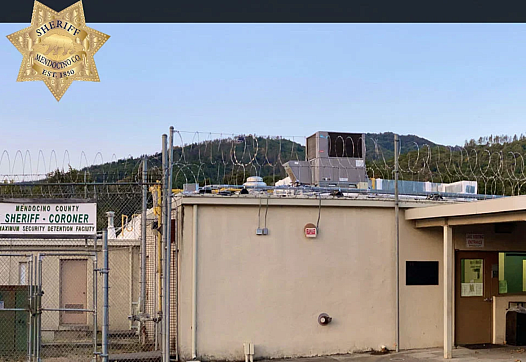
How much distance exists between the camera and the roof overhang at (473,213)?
9.43 m

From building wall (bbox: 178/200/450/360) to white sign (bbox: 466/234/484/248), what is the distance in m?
0.62

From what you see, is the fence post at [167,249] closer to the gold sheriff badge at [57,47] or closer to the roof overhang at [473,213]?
the gold sheriff badge at [57,47]

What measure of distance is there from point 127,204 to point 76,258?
160 inches

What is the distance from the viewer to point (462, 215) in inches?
424

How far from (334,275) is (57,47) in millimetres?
7210

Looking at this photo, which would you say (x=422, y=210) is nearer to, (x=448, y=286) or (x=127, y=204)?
(x=448, y=286)

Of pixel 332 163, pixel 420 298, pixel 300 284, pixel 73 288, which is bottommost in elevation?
pixel 73 288

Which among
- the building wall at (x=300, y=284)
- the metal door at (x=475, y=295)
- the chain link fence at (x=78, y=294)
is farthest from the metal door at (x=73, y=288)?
the metal door at (x=475, y=295)

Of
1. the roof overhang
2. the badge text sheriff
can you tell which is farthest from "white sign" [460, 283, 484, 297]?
the badge text sheriff

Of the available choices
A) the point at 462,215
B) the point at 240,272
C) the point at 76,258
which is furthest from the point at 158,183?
the point at 76,258

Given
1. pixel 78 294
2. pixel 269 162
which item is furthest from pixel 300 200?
pixel 78 294

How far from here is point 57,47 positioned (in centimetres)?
1241

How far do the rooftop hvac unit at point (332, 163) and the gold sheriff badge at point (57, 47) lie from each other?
4.64 meters

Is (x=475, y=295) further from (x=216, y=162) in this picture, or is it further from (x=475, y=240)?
(x=216, y=162)
